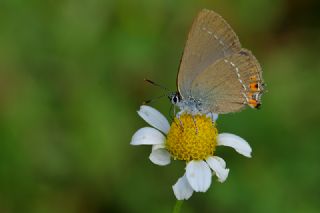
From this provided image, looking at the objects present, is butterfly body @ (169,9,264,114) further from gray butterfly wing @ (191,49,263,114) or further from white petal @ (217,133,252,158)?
white petal @ (217,133,252,158)

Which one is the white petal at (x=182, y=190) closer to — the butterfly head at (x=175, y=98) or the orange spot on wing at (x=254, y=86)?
the butterfly head at (x=175, y=98)

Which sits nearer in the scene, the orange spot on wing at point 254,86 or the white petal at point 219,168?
the white petal at point 219,168

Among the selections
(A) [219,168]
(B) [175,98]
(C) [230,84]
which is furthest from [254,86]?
(A) [219,168]

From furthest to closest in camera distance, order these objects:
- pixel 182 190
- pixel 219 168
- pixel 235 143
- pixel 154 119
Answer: pixel 154 119, pixel 235 143, pixel 219 168, pixel 182 190

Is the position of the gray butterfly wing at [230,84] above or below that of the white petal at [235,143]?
above

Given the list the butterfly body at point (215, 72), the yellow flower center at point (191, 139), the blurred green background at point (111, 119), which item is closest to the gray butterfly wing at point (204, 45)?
the butterfly body at point (215, 72)

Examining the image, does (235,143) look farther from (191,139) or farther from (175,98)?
(175,98)

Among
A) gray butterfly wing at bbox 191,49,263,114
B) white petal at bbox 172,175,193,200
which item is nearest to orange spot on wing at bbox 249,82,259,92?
gray butterfly wing at bbox 191,49,263,114
